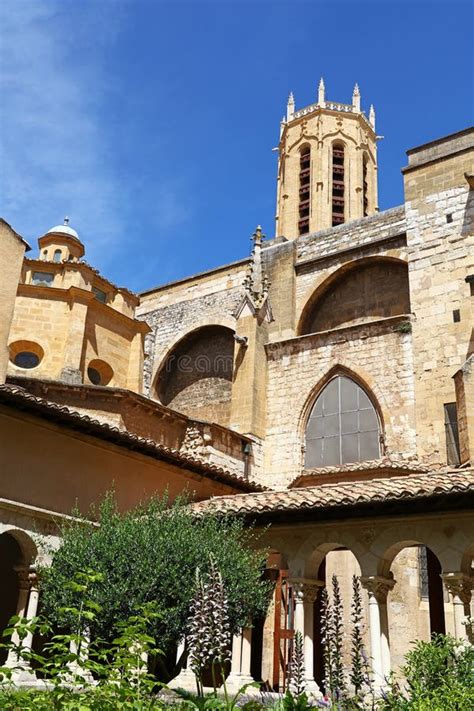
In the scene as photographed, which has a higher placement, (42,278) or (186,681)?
(42,278)

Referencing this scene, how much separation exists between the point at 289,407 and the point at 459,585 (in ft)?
31.3

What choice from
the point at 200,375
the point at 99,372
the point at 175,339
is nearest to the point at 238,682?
the point at 99,372

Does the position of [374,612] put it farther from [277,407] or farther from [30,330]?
[30,330]

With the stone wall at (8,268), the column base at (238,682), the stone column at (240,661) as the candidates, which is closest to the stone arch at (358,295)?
the stone wall at (8,268)

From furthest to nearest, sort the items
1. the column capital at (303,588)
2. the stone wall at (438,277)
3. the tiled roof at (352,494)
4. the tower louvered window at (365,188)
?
the tower louvered window at (365,188), the stone wall at (438,277), the column capital at (303,588), the tiled roof at (352,494)

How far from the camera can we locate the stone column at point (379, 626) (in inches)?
393

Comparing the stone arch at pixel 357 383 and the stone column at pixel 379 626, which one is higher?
the stone arch at pixel 357 383

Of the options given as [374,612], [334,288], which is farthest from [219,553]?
[334,288]

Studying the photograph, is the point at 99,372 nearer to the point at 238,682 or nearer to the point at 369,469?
the point at 369,469

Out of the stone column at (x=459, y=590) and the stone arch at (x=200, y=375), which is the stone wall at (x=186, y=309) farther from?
the stone column at (x=459, y=590)

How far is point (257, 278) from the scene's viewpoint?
21000 millimetres

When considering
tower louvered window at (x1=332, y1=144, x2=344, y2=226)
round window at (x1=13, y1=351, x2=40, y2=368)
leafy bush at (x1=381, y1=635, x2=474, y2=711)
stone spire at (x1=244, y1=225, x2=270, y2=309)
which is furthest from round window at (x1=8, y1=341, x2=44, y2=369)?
tower louvered window at (x1=332, y1=144, x2=344, y2=226)

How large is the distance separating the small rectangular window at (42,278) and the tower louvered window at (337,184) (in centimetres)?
2308

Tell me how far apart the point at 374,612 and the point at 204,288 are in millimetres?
14842
